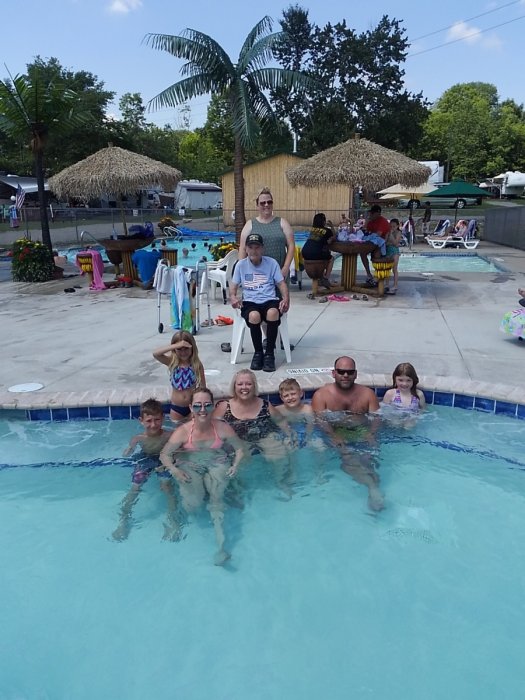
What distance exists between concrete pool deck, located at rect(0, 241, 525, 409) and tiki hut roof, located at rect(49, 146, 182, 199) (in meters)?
2.74

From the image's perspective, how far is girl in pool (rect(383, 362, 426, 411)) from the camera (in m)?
4.43

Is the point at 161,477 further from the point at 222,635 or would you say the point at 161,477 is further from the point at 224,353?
the point at 224,353

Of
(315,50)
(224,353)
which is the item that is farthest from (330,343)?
(315,50)

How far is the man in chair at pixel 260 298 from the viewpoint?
17.5ft

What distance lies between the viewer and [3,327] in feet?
24.6

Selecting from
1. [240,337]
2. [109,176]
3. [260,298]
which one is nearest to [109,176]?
[109,176]

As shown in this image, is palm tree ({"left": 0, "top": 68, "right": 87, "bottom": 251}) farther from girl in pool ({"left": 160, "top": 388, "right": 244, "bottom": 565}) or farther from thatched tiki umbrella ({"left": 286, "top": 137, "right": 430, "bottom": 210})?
girl in pool ({"left": 160, "top": 388, "right": 244, "bottom": 565})

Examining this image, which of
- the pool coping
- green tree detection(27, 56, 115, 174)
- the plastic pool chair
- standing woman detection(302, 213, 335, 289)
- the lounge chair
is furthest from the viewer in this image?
green tree detection(27, 56, 115, 174)

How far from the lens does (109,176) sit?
445 inches

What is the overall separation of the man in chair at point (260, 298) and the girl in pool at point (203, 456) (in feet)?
4.94

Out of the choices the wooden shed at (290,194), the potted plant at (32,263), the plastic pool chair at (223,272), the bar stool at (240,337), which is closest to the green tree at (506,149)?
the wooden shed at (290,194)

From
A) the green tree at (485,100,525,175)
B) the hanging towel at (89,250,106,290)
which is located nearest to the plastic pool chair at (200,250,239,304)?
the hanging towel at (89,250,106,290)

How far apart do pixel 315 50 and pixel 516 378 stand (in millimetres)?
35242

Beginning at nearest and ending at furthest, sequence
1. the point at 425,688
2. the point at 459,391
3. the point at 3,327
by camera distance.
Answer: the point at 425,688 → the point at 459,391 → the point at 3,327
